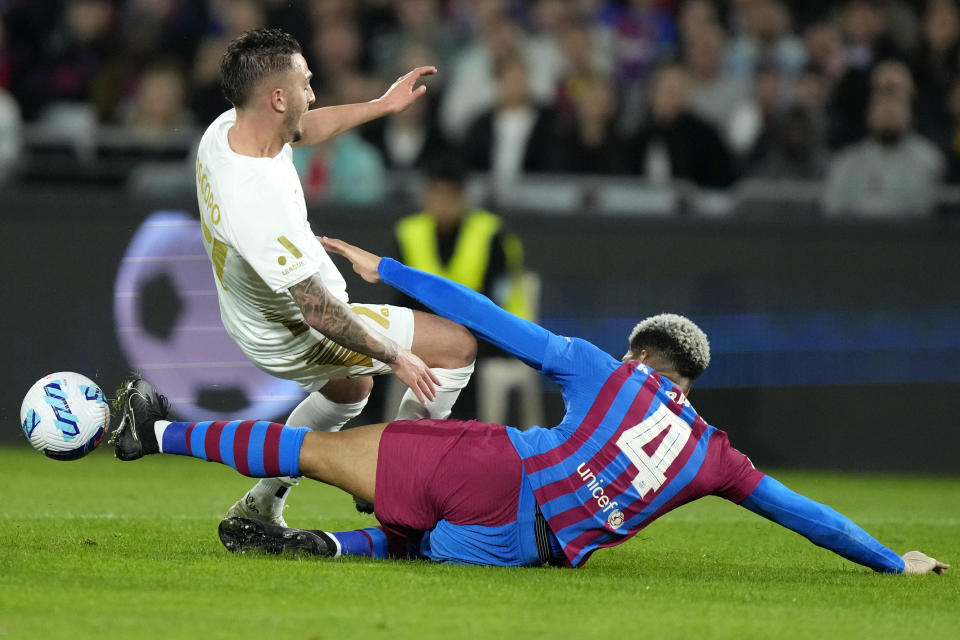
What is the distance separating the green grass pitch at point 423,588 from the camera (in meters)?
4.04

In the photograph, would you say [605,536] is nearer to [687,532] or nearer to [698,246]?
[687,532]

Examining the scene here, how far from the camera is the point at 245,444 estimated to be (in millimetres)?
5148

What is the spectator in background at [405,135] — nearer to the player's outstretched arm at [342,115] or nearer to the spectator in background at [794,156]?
the spectator in background at [794,156]

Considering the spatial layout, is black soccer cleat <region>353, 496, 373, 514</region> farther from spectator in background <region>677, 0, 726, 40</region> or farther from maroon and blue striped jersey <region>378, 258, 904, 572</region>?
spectator in background <region>677, 0, 726, 40</region>

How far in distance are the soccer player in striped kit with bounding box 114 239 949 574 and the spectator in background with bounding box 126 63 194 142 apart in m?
5.59

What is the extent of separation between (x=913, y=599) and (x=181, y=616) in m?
2.62

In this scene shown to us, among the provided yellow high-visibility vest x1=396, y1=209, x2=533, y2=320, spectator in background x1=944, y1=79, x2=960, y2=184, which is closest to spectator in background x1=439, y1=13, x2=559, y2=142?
yellow high-visibility vest x1=396, y1=209, x2=533, y2=320

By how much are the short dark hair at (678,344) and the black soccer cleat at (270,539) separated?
1458mm

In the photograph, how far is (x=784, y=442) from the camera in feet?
34.0

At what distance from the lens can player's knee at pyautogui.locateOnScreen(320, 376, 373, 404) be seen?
18.9 ft

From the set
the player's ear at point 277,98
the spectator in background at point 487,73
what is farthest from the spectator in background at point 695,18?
the player's ear at point 277,98

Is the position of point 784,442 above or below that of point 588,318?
below

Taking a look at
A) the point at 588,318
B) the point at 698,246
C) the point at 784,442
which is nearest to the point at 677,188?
the point at 698,246

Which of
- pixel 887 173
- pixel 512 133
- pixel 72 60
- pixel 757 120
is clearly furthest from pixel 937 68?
pixel 72 60
